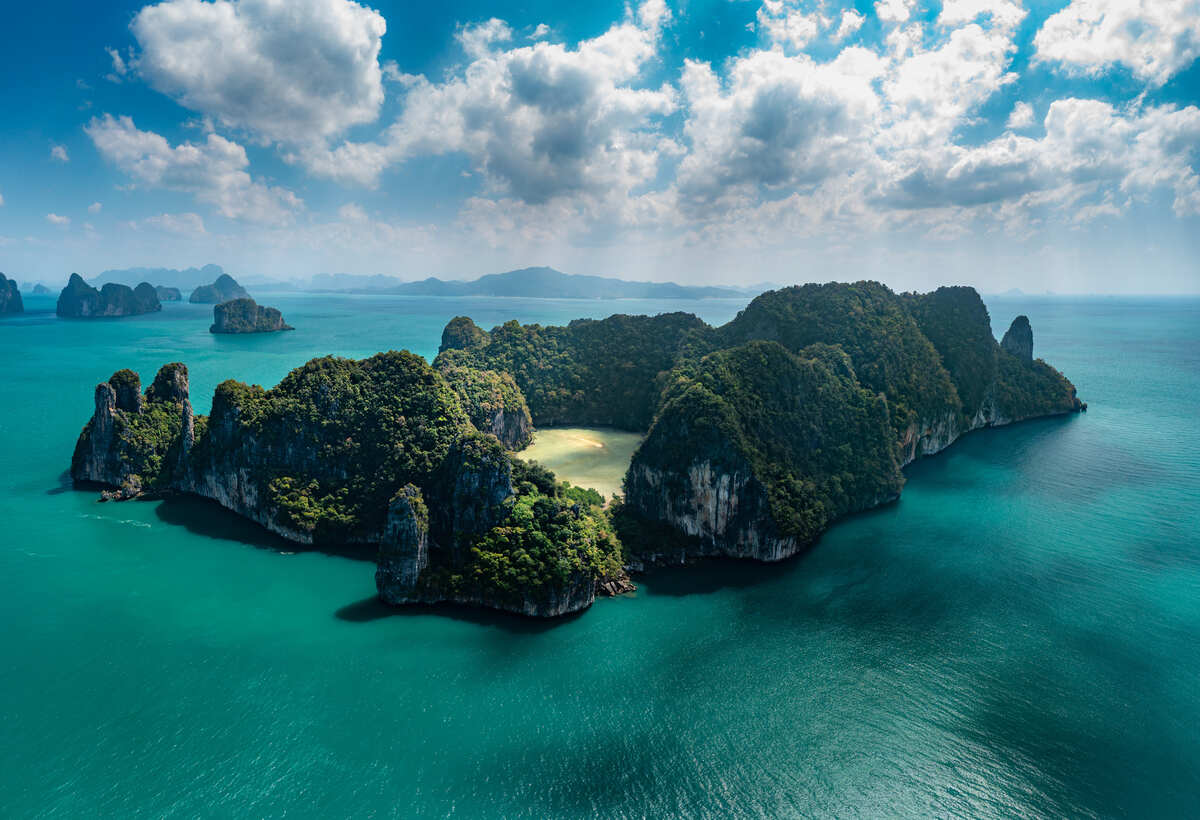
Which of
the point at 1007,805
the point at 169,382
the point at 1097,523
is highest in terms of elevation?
the point at 169,382

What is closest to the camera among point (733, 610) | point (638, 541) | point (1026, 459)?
point (733, 610)

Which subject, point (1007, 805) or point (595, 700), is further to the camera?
point (595, 700)

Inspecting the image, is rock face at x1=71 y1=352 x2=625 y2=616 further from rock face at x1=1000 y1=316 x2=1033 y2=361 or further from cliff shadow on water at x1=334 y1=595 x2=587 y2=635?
rock face at x1=1000 y1=316 x2=1033 y2=361

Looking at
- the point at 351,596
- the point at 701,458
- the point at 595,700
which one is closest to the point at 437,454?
the point at 351,596

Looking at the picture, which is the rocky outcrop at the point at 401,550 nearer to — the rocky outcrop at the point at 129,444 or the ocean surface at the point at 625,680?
the ocean surface at the point at 625,680

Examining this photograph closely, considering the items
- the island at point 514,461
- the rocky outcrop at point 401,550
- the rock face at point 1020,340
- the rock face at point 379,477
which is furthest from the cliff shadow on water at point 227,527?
the rock face at point 1020,340

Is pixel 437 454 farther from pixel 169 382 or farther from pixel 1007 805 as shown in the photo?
pixel 1007 805

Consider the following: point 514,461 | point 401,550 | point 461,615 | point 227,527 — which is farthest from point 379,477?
point 461,615
